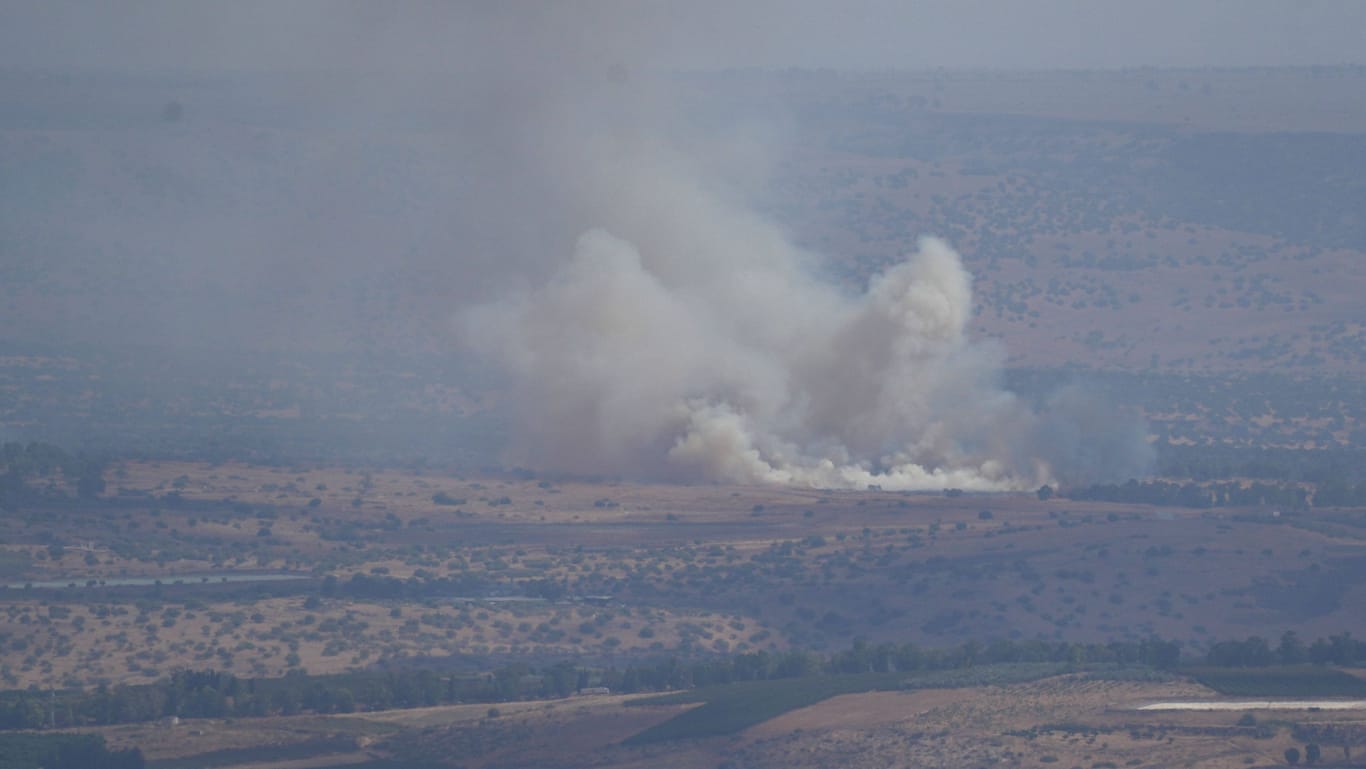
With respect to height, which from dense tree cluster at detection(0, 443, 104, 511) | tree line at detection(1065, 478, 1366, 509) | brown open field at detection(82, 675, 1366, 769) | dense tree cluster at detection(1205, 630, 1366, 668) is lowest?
brown open field at detection(82, 675, 1366, 769)

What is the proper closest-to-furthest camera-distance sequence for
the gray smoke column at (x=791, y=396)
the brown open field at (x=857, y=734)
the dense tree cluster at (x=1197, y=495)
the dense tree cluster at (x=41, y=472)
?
the brown open field at (x=857, y=734) < the dense tree cluster at (x=1197, y=495) < the dense tree cluster at (x=41, y=472) < the gray smoke column at (x=791, y=396)

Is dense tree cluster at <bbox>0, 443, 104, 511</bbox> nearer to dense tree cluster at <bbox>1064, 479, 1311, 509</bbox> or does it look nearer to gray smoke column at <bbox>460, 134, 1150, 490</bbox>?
gray smoke column at <bbox>460, 134, 1150, 490</bbox>

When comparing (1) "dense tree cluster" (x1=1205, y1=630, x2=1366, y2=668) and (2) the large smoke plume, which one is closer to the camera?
(1) "dense tree cluster" (x1=1205, y1=630, x2=1366, y2=668)

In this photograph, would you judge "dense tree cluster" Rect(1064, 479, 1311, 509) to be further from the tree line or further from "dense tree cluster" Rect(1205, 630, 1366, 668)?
"dense tree cluster" Rect(1205, 630, 1366, 668)

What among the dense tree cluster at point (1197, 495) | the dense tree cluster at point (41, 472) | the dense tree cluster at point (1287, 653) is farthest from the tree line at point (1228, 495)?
the dense tree cluster at point (41, 472)

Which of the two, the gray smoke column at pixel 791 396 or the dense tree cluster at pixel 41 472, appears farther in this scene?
the gray smoke column at pixel 791 396

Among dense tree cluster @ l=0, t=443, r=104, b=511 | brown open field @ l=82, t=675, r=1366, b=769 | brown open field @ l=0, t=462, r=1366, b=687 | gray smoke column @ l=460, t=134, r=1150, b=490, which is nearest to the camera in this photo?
brown open field @ l=82, t=675, r=1366, b=769

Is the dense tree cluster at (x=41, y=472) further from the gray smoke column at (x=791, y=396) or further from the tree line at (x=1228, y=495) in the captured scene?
the tree line at (x=1228, y=495)

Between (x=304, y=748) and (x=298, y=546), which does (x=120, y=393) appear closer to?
(x=298, y=546)

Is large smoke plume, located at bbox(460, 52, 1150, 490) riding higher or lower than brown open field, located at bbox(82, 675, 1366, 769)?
higher

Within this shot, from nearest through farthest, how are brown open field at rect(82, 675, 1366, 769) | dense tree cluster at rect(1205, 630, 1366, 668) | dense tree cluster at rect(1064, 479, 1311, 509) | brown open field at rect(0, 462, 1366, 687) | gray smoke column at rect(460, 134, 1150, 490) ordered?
brown open field at rect(82, 675, 1366, 769) → dense tree cluster at rect(1205, 630, 1366, 668) → brown open field at rect(0, 462, 1366, 687) → dense tree cluster at rect(1064, 479, 1311, 509) → gray smoke column at rect(460, 134, 1150, 490)

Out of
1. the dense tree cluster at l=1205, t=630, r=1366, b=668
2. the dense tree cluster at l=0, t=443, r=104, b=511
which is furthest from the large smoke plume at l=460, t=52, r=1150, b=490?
the dense tree cluster at l=1205, t=630, r=1366, b=668

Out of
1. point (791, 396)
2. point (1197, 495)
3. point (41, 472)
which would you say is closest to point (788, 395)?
point (791, 396)

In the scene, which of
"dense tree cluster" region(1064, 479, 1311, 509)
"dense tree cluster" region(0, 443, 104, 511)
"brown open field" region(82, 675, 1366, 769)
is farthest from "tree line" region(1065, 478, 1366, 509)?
"dense tree cluster" region(0, 443, 104, 511)
